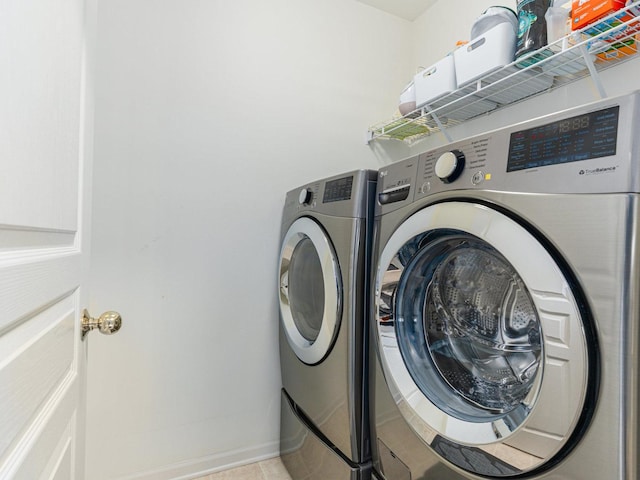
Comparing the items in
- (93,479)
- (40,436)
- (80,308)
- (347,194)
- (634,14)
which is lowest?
(93,479)

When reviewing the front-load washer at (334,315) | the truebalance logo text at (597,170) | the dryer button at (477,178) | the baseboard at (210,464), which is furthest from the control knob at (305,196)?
the baseboard at (210,464)

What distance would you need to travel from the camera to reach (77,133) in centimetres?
68

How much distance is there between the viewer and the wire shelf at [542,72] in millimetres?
969

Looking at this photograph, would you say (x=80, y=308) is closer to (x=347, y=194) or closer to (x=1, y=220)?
(x=1, y=220)

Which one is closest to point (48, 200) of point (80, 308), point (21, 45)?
point (21, 45)

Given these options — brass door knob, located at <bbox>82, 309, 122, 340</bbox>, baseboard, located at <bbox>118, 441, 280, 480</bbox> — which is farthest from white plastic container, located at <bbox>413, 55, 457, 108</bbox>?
baseboard, located at <bbox>118, 441, 280, 480</bbox>

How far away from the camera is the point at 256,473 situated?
Answer: 1583 millimetres

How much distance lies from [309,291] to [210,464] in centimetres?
94

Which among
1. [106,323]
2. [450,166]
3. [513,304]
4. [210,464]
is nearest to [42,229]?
[106,323]

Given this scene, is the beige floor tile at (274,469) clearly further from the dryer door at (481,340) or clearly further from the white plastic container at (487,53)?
the white plastic container at (487,53)

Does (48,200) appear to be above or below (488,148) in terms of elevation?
below

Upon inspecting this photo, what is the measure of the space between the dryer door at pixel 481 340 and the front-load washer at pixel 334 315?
0.42 ft

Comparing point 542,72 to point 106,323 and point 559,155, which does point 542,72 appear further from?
A: point 106,323

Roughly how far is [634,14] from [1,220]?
54.8 inches
